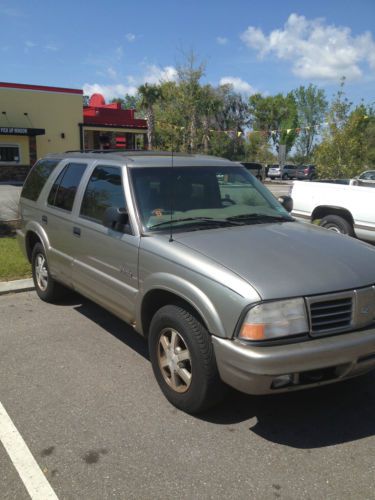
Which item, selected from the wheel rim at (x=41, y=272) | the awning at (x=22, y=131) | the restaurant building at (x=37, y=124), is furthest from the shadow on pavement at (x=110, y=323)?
the restaurant building at (x=37, y=124)

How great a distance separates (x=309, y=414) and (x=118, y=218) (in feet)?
6.69

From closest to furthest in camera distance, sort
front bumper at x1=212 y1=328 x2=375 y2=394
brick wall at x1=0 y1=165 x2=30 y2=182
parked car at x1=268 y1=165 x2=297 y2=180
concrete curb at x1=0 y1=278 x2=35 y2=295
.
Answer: front bumper at x1=212 y1=328 x2=375 y2=394 → concrete curb at x1=0 y1=278 x2=35 y2=295 → brick wall at x1=0 y1=165 x2=30 y2=182 → parked car at x1=268 y1=165 x2=297 y2=180

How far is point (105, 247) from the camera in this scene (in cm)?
416

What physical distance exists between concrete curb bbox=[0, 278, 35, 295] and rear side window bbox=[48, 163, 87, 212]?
1.57 m

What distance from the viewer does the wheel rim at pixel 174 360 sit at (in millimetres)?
3324

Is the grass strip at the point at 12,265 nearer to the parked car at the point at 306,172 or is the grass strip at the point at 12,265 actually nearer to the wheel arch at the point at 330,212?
the wheel arch at the point at 330,212

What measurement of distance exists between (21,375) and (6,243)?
5126mm

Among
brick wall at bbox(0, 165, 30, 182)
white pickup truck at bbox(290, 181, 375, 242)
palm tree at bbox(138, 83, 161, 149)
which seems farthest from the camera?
palm tree at bbox(138, 83, 161, 149)

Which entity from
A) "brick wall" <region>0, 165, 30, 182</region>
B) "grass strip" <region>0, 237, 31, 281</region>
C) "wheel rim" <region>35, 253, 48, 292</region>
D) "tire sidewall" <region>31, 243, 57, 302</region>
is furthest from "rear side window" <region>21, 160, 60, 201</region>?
"brick wall" <region>0, 165, 30, 182</region>

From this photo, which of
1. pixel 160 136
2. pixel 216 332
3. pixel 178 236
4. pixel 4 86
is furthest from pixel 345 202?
pixel 4 86

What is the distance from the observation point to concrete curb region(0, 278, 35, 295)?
20.8ft

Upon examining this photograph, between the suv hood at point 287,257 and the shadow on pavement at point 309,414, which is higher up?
the suv hood at point 287,257

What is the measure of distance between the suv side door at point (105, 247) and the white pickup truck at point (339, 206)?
5914mm

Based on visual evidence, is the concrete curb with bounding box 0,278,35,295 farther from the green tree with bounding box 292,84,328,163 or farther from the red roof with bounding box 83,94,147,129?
the green tree with bounding box 292,84,328,163
